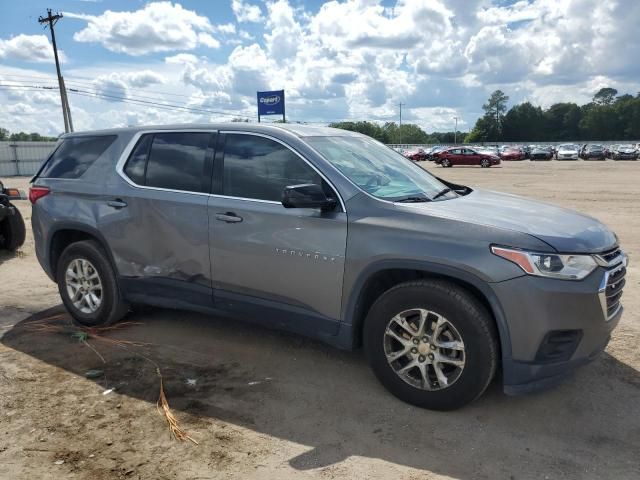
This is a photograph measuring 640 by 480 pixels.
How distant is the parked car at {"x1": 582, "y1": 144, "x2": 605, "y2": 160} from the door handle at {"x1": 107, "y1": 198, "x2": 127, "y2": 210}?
181 ft

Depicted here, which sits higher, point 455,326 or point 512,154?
point 455,326

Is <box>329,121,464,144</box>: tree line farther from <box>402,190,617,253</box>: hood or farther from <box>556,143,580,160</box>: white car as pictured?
<box>402,190,617,253</box>: hood

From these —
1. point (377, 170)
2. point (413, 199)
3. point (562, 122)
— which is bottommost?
point (413, 199)

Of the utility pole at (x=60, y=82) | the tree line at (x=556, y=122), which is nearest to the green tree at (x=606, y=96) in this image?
the tree line at (x=556, y=122)

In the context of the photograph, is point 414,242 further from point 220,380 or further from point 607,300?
point 220,380

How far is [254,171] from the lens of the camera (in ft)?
14.0

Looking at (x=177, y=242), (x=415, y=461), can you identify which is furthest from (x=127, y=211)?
(x=415, y=461)

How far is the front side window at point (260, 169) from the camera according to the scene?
13.5 feet

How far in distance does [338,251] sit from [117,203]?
218cm

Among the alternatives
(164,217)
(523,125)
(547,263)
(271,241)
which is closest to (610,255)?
(547,263)

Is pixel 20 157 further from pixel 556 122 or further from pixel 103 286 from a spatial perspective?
pixel 556 122

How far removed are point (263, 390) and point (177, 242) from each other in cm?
140

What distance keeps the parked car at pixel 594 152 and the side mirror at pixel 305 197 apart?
182 ft

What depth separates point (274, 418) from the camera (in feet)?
11.8
